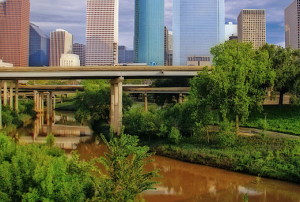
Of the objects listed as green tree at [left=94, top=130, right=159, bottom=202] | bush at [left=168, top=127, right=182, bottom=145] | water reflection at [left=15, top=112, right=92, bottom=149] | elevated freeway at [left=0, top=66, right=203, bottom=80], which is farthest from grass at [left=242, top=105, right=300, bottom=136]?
green tree at [left=94, top=130, right=159, bottom=202]

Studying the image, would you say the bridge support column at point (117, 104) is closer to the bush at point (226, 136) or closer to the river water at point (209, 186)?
the river water at point (209, 186)

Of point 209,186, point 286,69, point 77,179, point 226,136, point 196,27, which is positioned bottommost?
point 209,186

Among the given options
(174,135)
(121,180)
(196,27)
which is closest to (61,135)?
(174,135)

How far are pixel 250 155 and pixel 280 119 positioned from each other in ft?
A: 35.0

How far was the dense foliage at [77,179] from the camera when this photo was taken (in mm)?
10570

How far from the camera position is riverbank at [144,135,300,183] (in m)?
19.8

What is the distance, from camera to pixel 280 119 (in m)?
30.2

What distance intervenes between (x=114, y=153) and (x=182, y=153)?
46.7 ft

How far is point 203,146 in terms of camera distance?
2497 cm

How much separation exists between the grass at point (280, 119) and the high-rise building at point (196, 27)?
119743mm

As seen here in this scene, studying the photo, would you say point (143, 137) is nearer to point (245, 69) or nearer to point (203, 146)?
point (203, 146)

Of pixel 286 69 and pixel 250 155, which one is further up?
pixel 286 69

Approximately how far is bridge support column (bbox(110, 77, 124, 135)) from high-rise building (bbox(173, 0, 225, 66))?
118693mm

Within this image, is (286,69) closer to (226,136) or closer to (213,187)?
(226,136)
